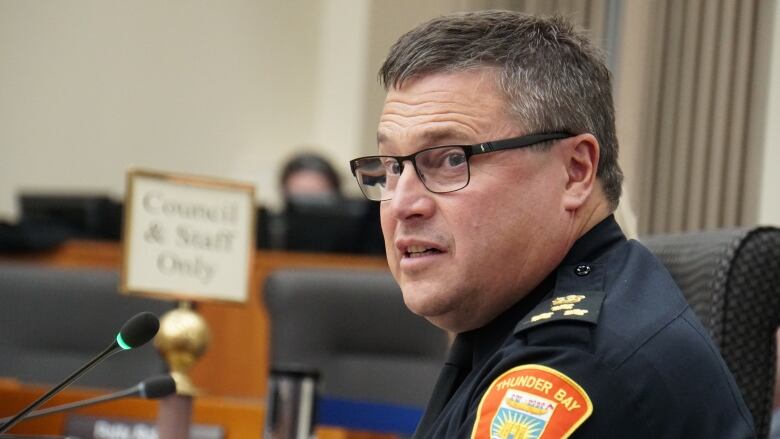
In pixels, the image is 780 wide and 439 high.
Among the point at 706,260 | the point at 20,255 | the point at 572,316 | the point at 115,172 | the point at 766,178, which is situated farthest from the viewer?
the point at 115,172

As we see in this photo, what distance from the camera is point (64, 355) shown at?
2969mm

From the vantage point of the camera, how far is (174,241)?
2.32 metres

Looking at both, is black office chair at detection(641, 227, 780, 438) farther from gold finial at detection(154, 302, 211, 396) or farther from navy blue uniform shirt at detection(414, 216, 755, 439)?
gold finial at detection(154, 302, 211, 396)

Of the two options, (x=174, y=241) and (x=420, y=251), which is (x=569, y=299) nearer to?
(x=420, y=251)

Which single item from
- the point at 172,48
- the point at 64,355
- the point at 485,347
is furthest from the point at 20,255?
the point at 172,48

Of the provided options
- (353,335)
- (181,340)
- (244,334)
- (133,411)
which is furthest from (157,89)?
(181,340)

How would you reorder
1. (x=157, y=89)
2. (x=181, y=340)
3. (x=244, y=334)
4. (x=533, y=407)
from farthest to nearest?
(x=157, y=89), (x=244, y=334), (x=181, y=340), (x=533, y=407)

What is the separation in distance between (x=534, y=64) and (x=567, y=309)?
31 cm

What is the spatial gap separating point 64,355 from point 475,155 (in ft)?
6.16

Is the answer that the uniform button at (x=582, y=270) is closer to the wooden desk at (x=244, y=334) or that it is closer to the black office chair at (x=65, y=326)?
the black office chair at (x=65, y=326)

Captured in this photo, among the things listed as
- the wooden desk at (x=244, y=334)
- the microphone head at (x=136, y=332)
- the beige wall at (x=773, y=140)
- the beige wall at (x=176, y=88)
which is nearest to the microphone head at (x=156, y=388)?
A: the microphone head at (x=136, y=332)

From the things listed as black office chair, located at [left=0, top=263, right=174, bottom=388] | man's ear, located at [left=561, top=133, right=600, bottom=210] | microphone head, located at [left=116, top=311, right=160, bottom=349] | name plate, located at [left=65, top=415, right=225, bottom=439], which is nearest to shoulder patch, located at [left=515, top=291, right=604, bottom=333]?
man's ear, located at [left=561, top=133, right=600, bottom=210]

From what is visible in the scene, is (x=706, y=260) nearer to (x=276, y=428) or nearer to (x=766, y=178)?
(x=766, y=178)

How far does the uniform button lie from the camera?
1338 mm
